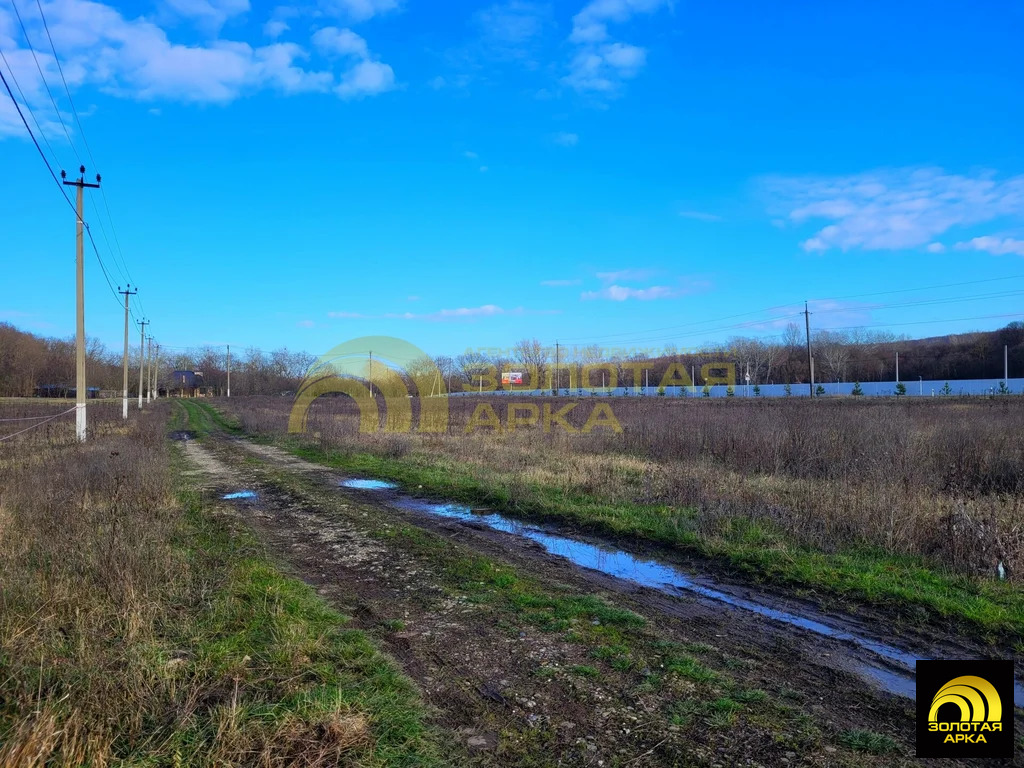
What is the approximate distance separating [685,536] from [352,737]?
557cm

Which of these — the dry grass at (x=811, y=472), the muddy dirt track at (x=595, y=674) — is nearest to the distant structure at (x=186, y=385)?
the dry grass at (x=811, y=472)

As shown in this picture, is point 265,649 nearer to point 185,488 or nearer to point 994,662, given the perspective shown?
point 994,662

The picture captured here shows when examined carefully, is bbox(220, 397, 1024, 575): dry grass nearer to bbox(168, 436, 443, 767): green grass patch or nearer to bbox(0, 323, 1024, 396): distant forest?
bbox(168, 436, 443, 767): green grass patch

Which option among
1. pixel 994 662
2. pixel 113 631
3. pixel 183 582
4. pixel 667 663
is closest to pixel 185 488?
pixel 183 582

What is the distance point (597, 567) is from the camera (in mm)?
6578

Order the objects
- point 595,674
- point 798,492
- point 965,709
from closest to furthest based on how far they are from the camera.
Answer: point 965,709 < point 595,674 < point 798,492

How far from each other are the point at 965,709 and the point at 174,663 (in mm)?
5034

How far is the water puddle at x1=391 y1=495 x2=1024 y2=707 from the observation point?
3.91 meters

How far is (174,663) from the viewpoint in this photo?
11.7 feet

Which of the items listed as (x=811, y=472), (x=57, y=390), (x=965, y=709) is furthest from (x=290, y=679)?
(x=57, y=390)

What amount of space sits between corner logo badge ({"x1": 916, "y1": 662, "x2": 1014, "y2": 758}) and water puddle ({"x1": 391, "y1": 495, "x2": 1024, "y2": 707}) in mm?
107

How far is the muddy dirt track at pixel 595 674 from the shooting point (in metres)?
3.00

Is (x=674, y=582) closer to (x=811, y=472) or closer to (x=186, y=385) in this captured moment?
(x=811, y=472)

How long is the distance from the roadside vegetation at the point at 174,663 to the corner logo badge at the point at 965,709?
2841 millimetres
